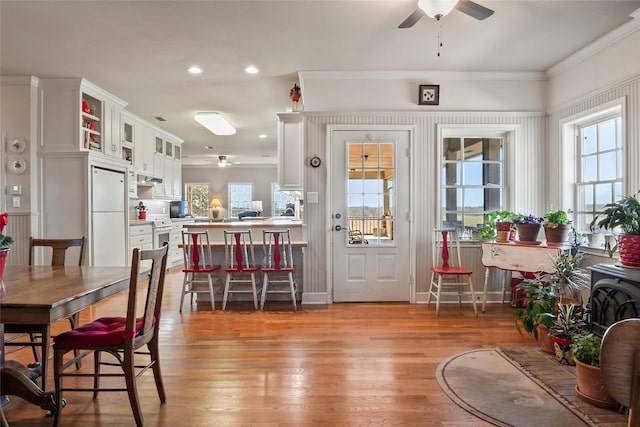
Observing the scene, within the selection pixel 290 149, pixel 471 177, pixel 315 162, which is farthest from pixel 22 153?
pixel 471 177

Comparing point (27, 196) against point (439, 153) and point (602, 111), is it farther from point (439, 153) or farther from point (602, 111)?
point (602, 111)

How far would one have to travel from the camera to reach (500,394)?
2.21m

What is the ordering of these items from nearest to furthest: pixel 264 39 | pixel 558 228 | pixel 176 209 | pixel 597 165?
pixel 264 39, pixel 558 228, pixel 597 165, pixel 176 209

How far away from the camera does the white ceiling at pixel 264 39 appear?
2.88m

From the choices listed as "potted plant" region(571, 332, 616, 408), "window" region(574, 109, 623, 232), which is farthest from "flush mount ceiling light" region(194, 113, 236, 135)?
"potted plant" region(571, 332, 616, 408)

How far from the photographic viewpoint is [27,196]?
432cm

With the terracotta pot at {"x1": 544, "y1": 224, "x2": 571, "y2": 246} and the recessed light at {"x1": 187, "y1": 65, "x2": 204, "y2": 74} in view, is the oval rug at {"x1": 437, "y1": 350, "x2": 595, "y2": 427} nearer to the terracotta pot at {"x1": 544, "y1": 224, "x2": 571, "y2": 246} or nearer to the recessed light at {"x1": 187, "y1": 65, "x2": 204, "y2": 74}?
the terracotta pot at {"x1": 544, "y1": 224, "x2": 571, "y2": 246}

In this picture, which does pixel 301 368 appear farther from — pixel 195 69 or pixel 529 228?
pixel 195 69

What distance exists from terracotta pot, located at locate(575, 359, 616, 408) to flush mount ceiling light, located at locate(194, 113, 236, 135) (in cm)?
536

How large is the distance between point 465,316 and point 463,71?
2.69m

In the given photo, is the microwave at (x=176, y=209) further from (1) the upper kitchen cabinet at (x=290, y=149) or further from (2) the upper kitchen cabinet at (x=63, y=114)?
(1) the upper kitchen cabinet at (x=290, y=149)

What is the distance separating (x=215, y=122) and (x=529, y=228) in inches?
185

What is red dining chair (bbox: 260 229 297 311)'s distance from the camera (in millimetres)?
4105

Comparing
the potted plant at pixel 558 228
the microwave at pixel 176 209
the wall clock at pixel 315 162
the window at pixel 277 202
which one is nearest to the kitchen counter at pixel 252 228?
the wall clock at pixel 315 162
